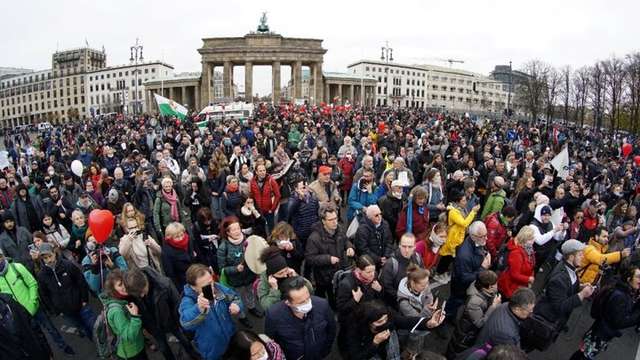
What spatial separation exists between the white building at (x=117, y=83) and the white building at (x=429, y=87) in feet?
166

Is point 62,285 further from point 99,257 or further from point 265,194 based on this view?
point 265,194

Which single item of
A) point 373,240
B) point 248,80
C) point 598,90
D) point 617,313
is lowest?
point 617,313

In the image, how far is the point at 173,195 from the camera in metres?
6.96

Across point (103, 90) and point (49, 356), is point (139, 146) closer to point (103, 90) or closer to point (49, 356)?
point (49, 356)

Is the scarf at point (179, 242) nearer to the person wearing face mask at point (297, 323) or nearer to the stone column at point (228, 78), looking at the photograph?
the person wearing face mask at point (297, 323)

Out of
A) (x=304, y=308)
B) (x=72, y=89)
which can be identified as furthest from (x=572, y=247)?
(x=72, y=89)

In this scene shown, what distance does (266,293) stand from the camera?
4.30 m

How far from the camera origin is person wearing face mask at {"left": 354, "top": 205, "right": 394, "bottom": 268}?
5.30 metres

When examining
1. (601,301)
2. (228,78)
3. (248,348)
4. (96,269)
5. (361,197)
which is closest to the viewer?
(248,348)

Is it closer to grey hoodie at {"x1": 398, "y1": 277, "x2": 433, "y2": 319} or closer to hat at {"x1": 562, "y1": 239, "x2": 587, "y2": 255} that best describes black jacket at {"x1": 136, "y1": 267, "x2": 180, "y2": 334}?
grey hoodie at {"x1": 398, "y1": 277, "x2": 433, "y2": 319}

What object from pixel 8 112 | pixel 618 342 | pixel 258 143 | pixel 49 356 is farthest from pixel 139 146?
pixel 8 112

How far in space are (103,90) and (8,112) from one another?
33.5m

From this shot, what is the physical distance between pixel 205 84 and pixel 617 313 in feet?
229

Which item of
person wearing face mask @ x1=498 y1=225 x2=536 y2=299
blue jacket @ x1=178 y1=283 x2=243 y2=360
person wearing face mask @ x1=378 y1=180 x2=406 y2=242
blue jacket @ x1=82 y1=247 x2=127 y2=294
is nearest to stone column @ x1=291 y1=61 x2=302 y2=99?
person wearing face mask @ x1=378 y1=180 x2=406 y2=242
